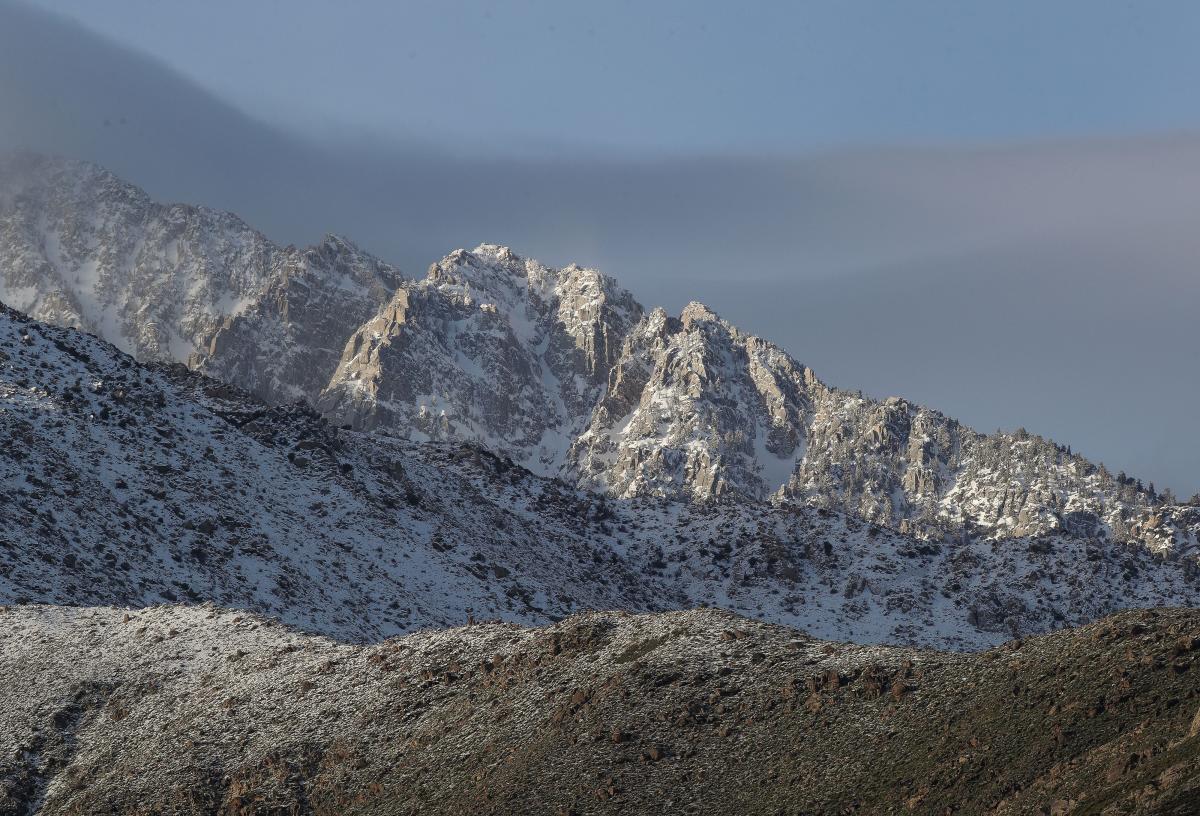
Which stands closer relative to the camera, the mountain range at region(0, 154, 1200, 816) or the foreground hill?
the mountain range at region(0, 154, 1200, 816)

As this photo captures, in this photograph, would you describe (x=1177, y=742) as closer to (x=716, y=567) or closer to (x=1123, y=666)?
(x=1123, y=666)

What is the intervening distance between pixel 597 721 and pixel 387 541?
7143 cm

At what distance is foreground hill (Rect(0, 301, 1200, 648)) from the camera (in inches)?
3565

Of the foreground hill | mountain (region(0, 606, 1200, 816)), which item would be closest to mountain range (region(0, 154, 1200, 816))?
mountain (region(0, 606, 1200, 816))

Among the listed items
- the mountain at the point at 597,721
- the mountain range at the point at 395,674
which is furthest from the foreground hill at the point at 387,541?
the mountain at the point at 597,721

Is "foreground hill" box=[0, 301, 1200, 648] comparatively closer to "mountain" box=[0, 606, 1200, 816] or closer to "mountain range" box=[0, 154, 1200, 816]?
"mountain range" box=[0, 154, 1200, 816]

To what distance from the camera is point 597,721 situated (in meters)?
46.9

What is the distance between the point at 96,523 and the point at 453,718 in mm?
47478

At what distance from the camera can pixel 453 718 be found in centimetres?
5122

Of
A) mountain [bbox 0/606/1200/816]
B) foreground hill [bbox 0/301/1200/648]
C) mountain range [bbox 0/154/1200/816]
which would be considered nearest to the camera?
mountain [bbox 0/606/1200/816]

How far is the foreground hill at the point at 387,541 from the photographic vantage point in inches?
3565

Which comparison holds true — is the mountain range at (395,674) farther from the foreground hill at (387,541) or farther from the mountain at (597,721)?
the foreground hill at (387,541)

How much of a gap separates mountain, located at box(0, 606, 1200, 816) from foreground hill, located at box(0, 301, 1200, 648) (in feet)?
63.0

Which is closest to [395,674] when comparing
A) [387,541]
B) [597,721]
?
[597,721]
